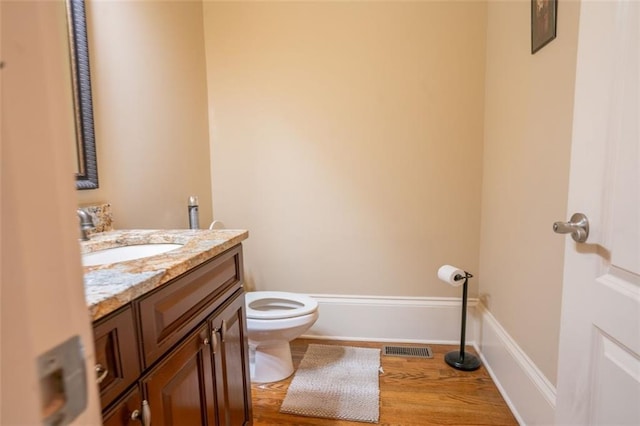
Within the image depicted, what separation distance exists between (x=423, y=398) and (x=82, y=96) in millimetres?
1959

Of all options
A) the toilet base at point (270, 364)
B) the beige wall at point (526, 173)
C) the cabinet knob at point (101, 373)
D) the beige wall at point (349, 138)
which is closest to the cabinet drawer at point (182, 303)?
the cabinet knob at point (101, 373)

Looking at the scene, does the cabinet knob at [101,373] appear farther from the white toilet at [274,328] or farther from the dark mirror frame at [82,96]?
the white toilet at [274,328]

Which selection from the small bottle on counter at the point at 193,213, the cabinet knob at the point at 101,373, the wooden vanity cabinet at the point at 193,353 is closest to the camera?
the cabinet knob at the point at 101,373

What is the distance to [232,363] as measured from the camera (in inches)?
45.3

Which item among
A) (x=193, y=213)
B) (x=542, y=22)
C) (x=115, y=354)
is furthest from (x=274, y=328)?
(x=542, y=22)

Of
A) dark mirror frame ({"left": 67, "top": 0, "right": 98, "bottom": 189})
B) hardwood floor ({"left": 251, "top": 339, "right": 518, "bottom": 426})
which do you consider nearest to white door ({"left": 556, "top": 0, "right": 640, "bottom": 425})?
hardwood floor ({"left": 251, "top": 339, "right": 518, "bottom": 426})

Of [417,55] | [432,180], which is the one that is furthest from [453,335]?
[417,55]

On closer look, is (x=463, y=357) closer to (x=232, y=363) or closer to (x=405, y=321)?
(x=405, y=321)

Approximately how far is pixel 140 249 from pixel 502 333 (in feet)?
5.59

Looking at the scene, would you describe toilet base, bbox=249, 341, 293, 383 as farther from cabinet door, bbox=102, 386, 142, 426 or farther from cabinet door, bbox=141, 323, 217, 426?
cabinet door, bbox=102, 386, 142, 426

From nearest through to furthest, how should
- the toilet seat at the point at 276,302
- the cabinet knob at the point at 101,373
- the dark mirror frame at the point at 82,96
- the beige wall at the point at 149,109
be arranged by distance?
the cabinet knob at the point at 101,373, the dark mirror frame at the point at 82,96, the beige wall at the point at 149,109, the toilet seat at the point at 276,302

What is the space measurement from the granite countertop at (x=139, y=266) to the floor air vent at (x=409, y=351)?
1.33 meters

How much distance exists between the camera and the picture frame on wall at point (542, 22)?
1215mm

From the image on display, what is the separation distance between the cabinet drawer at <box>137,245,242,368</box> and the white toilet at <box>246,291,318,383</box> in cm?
51
